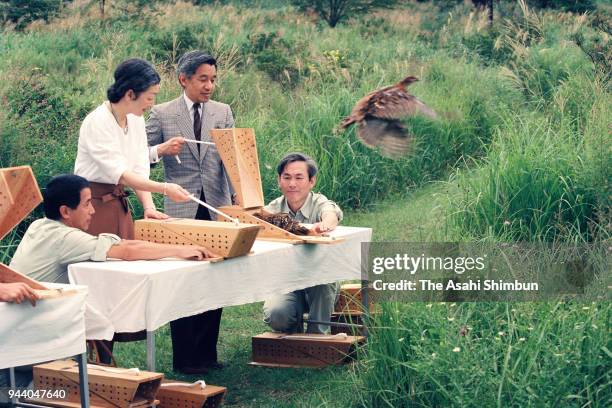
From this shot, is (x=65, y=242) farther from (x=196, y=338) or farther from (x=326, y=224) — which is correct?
(x=326, y=224)

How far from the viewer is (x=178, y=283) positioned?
196 inches

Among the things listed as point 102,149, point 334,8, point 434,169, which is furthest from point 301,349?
point 334,8

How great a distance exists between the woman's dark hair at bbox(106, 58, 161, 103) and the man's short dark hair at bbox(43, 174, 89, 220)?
2.00 feet

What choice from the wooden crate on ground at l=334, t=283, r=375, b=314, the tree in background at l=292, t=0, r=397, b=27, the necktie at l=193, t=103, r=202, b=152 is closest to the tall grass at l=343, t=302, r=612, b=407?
the wooden crate on ground at l=334, t=283, r=375, b=314

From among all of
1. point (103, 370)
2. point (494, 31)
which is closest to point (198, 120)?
point (103, 370)

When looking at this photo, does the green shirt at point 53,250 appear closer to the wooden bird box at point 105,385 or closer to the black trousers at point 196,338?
the wooden bird box at point 105,385

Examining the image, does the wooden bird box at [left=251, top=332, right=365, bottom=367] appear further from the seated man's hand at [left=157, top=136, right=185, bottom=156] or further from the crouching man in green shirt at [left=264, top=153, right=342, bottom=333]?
the seated man's hand at [left=157, top=136, right=185, bottom=156]

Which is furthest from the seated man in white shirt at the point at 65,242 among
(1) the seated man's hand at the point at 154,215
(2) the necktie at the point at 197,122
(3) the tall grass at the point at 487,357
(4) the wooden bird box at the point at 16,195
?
(2) the necktie at the point at 197,122

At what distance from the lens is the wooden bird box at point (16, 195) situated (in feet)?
14.1

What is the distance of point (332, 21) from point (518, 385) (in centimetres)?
2047

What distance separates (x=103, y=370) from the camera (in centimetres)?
488

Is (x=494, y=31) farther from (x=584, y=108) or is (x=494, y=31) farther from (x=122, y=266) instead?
(x=122, y=266)

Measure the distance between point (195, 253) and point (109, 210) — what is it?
2.09ft

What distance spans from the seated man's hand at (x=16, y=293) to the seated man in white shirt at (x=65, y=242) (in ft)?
2.51
